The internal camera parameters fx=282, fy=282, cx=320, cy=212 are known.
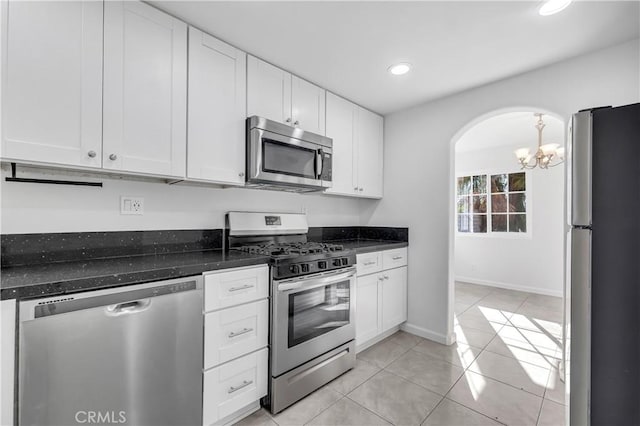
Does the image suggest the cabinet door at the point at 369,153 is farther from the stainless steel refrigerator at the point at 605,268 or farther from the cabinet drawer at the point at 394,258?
the stainless steel refrigerator at the point at 605,268

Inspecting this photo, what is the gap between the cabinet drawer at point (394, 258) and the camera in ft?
8.90

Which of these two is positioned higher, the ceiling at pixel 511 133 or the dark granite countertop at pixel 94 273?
the ceiling at pixel 511 133

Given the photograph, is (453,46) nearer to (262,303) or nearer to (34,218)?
(262,303)

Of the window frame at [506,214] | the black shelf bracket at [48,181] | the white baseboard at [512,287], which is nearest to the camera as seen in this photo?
the black shelf bracket at [48,181]

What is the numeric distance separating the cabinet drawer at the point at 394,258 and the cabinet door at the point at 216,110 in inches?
60.6

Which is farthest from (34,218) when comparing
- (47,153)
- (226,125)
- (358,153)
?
(358,153)

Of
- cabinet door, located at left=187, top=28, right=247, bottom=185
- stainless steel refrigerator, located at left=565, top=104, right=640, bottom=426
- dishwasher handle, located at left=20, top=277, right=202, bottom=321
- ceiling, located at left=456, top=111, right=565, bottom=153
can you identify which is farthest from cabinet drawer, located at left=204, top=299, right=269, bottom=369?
ceiling, located at left=456, top=111, right=565, bottom=153

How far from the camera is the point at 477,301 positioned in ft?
13.4

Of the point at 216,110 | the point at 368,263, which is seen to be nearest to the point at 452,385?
the point at 368,263

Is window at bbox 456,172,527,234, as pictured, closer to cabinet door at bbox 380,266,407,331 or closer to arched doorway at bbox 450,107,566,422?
arched doorway at bbox 450,107,566,422

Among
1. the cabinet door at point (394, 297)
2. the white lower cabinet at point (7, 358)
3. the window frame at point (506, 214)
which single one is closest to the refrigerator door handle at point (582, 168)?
the cabinet door at point (394, 297)

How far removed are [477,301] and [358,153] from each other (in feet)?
9.56

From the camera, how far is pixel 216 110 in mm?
1845

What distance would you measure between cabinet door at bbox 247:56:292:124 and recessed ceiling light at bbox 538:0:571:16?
5.40ft
